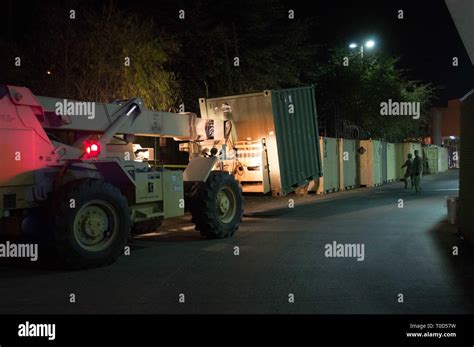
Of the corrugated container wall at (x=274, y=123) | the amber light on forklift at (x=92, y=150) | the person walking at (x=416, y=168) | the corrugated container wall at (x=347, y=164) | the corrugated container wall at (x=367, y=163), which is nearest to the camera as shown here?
the amber light on forklift at (x=92, y=150)

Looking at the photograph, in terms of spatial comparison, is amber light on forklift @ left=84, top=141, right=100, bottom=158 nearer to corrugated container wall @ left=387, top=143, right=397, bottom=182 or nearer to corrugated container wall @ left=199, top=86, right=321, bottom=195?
corrugated container wall @ left=199, top=86, right=321, bottom=195

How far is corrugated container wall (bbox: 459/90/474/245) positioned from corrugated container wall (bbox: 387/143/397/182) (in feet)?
71.4

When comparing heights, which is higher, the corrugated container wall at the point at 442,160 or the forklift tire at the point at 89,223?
the corrugated container wall at the point at 442,160

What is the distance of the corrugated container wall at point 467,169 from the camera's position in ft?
32.2

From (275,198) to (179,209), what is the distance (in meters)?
11.5

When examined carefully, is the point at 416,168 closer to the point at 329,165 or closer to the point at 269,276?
the point at 329,165

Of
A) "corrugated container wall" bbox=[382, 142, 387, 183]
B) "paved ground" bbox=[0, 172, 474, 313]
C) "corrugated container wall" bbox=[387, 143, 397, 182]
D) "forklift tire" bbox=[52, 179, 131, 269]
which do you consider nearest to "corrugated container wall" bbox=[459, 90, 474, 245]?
"paved ground" bbox=[0, 172, 474, 313]

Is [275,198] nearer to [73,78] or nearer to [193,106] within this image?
[193,106]

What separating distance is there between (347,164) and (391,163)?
7.84 m

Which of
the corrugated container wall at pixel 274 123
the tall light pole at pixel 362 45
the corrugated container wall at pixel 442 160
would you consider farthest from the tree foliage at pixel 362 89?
the corrugated container wall at pixel 274 123

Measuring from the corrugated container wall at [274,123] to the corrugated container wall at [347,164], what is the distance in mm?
9935

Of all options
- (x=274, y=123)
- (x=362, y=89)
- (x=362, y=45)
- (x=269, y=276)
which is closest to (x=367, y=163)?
(x=362, y=89)

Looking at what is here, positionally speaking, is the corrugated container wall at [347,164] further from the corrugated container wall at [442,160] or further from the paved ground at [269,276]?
the corrugated container wall at [442,160]

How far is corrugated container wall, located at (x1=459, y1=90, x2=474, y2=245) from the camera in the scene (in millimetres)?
9805
